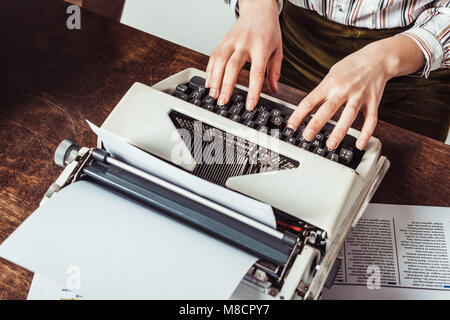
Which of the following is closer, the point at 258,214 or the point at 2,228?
the point at 258,214

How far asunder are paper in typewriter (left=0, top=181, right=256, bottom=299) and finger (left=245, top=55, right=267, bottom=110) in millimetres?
303

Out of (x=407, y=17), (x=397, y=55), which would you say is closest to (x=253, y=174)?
(x=397, y=55)

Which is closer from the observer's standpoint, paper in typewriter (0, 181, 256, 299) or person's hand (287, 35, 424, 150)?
paper in typewriter (0, 181, 256, 299)

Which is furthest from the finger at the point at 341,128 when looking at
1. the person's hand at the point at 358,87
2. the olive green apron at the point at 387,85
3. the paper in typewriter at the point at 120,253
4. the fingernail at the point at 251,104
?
the olive green apron at the point at 387,85

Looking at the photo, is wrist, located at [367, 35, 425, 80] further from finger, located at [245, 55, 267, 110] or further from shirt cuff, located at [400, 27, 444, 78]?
finger, located at [245, 55, 267, 110]

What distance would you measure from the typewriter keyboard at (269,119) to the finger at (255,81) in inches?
0.6

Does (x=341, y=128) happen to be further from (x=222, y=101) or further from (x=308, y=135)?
(x=222, y=101)

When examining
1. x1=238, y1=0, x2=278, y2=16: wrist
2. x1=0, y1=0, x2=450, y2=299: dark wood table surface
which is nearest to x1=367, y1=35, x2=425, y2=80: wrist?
x1=0, y1=0, x2=450, y2=299: dark wood table surface

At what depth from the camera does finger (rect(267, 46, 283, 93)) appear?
90 cm

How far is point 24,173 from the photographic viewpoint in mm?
840

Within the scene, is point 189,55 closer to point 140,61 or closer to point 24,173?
point 140,61

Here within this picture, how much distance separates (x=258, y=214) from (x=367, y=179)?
24 centimetres

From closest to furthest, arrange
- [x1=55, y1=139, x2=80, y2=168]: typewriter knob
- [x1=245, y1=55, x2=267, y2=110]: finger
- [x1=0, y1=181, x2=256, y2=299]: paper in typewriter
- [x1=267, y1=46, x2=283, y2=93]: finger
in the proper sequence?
[x1=0, y1=181, x2=256, y2=299]: paper in typewriter < [x1=55, y1=139, x2=80, y2=168]: typewriter knob < [x1=245, y1=55, x2=267, y2=110]: finger < [x1=267, y1=46, x2=283, y2=93]: finger

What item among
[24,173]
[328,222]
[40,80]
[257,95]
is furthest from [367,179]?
[40,80]
